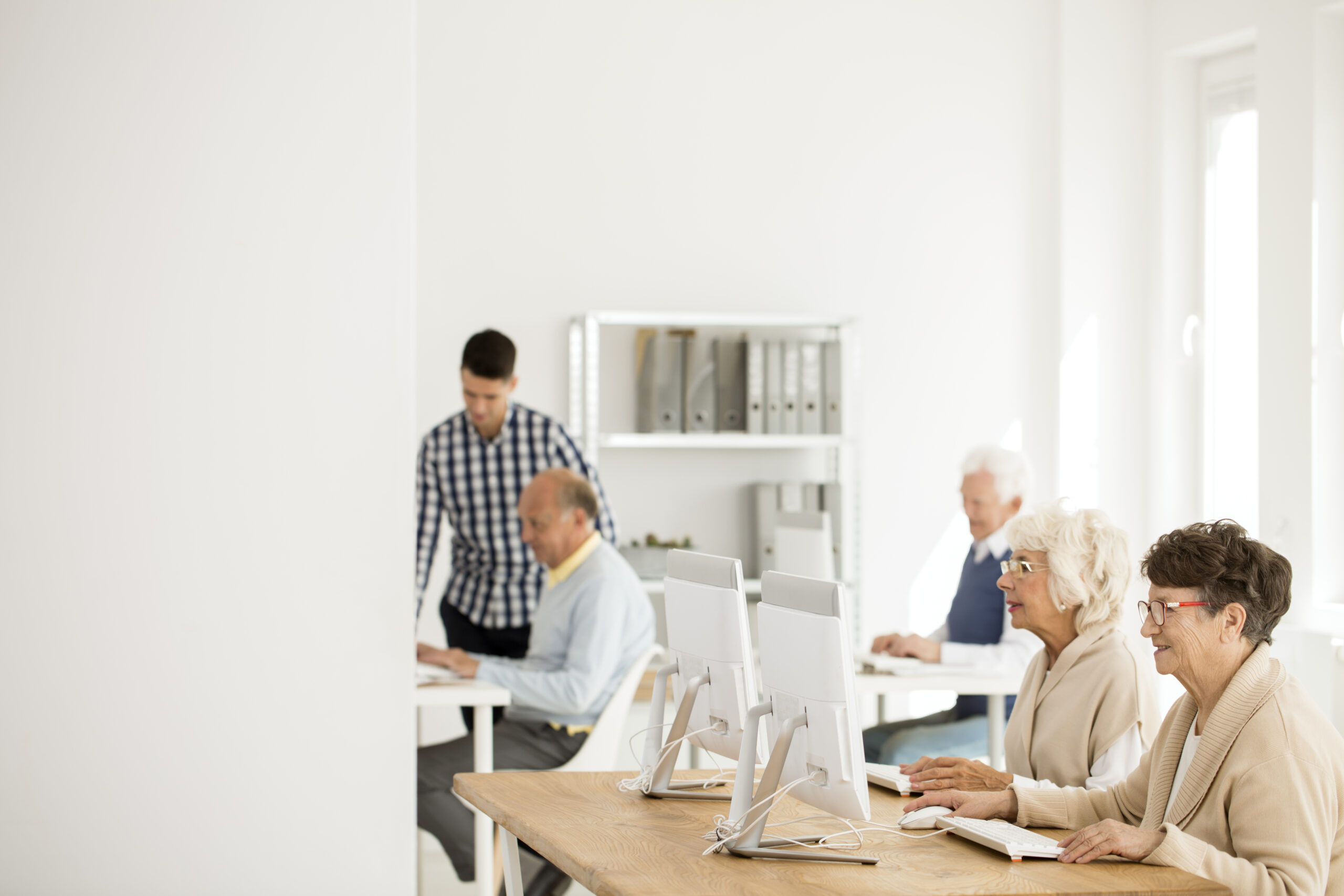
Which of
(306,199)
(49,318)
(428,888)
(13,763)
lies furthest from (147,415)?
(428,888)

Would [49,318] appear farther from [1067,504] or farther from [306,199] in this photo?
[1067,504]

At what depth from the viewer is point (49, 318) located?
8.26 ft

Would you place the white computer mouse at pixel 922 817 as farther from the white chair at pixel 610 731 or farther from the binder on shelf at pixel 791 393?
the binder on shelf at pixel 791 393

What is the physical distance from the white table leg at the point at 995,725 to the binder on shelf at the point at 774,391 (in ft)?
5.11

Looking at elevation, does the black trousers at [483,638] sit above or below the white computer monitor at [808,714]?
below

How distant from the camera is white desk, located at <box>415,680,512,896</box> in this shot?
2906 mm

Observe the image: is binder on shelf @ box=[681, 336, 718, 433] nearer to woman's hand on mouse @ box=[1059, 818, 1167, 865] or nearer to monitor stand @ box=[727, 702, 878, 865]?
monitor stand @ box=[727, 702, 878, 865]

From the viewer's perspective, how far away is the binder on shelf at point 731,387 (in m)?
4.67

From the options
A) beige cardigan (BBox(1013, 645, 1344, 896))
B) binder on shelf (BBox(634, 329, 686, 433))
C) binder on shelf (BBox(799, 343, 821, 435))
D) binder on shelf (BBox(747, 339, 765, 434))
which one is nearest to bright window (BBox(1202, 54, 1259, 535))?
binder on shelf (BBox(799, 343, 821, 435))

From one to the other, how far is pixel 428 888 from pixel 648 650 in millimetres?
1483

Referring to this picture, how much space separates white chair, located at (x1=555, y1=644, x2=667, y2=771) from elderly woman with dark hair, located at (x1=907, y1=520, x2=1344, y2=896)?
137 centimetres

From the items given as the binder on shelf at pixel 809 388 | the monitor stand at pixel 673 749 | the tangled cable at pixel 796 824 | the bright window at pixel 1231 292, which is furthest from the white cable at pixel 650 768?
the bright window at pixel 1231 292

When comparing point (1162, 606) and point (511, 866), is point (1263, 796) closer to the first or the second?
point (1162, 606)

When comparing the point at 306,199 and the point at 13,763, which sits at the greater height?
the point at 306,199
